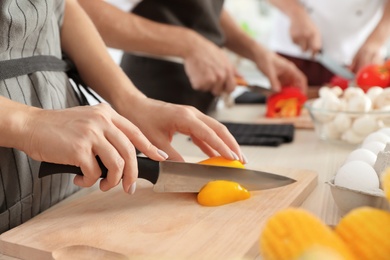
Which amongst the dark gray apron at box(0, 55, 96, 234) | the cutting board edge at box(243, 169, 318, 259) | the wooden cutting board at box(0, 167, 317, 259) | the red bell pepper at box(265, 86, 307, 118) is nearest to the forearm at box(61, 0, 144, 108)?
the dark gray apron at box(0, 55, 96, 234)

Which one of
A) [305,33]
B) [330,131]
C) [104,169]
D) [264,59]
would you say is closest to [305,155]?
[330,131]

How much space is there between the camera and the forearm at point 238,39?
1780 mm

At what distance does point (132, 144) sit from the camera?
26.4 inches

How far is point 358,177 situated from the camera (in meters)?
0.66

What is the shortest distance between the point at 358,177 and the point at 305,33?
4.70ft

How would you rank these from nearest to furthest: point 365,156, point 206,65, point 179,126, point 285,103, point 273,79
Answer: point 365,156 < point 179,126 < point 206,65 < point 285,103 < point 273,79

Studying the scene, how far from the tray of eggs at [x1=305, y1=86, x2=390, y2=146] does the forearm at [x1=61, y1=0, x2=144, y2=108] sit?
17.3 inches

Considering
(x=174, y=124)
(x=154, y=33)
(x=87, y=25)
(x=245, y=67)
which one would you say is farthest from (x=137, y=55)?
(x=245, y=67)

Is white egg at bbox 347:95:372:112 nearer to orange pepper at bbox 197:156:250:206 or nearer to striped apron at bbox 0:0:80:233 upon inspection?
orange pepper at bbox 197:156:250:206

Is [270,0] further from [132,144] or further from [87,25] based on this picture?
[132,144]

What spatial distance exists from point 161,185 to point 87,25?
0.37 m

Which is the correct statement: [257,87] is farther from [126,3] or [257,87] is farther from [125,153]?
[125,153]

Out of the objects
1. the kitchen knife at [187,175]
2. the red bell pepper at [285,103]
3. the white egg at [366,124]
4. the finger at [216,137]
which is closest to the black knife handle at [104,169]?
the kitchen knife at [187,175]

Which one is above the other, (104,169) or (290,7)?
(290,7)
